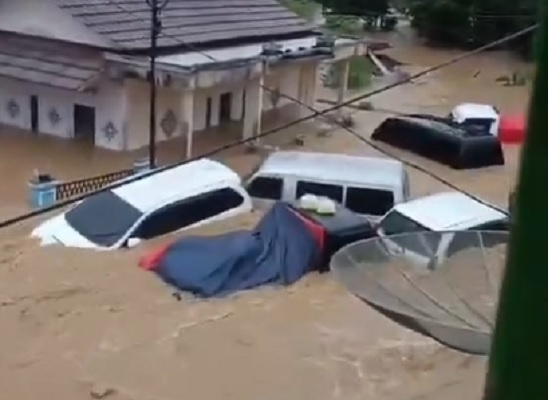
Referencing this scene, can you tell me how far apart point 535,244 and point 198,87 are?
17.1m

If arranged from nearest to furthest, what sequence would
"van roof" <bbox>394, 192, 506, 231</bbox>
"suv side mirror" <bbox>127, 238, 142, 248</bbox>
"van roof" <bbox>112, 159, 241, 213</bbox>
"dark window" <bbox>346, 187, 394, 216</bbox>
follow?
1. "van roof" <bbox>394, 192, 506, 231</bbox>
2. "suv side mirror" <bbox>127, 238, 142, 248</bbox>
3. "van roof" <bbox>112, 159, 241, 213</bbox>
4. "dark window" <bbox>346, 187, 394, 216</bbox>

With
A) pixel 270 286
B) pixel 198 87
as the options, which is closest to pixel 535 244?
pixel 270 286

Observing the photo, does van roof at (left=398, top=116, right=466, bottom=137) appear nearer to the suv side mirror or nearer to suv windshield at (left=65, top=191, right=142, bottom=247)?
suv windshield at (left=65, top=191, right=142, bottom=247)

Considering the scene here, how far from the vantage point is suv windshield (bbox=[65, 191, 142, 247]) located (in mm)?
11055

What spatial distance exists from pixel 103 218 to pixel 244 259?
7.25 ft

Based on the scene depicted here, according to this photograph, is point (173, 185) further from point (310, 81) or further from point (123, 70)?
point (310, 81)

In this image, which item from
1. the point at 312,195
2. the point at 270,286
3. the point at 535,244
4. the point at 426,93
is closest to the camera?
the point at 535,244

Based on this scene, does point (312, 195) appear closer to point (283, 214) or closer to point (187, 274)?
point (283, 214)

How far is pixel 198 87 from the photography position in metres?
17.8

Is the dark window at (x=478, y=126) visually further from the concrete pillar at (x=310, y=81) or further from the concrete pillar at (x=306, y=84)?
the concrete pillar at (x=310, y=81)

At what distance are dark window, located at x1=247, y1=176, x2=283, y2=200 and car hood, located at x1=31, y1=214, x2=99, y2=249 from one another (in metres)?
2.65

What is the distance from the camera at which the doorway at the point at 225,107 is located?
66.7ft

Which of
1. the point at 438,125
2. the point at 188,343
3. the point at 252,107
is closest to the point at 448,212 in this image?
the point at 188,343

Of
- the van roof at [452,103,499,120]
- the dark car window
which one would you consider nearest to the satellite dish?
the dark car window
